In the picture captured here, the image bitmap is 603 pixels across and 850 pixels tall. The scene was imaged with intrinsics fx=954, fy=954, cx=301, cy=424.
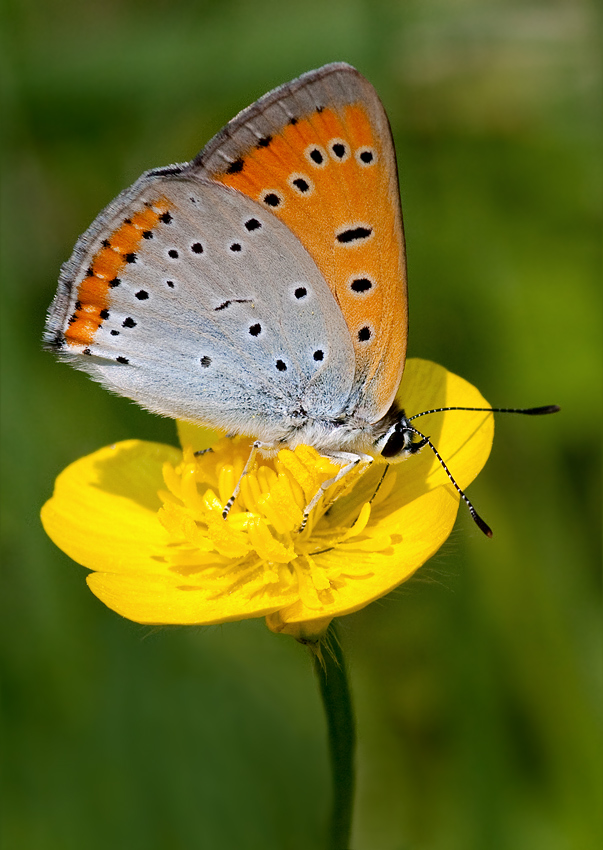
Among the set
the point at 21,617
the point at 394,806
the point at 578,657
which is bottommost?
the point at 394,806

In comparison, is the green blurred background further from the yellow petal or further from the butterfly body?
the butterfly body

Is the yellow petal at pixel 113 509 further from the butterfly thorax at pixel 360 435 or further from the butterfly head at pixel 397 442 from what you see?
the butterfly head at pixel 397 442

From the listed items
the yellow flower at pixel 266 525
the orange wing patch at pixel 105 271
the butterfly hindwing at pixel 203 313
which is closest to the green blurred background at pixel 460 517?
the yellow flower at pixel 266 525

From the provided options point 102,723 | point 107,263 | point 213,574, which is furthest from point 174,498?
point 102,723

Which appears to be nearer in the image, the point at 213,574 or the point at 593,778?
the point at 213,574

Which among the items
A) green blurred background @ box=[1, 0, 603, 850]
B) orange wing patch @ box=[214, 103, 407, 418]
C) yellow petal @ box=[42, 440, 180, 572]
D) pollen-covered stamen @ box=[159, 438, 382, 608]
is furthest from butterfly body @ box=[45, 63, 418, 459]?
green blurred background @ box=[1, 0, 603, 850]

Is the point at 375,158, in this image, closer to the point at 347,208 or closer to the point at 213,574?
the point at 347,208
